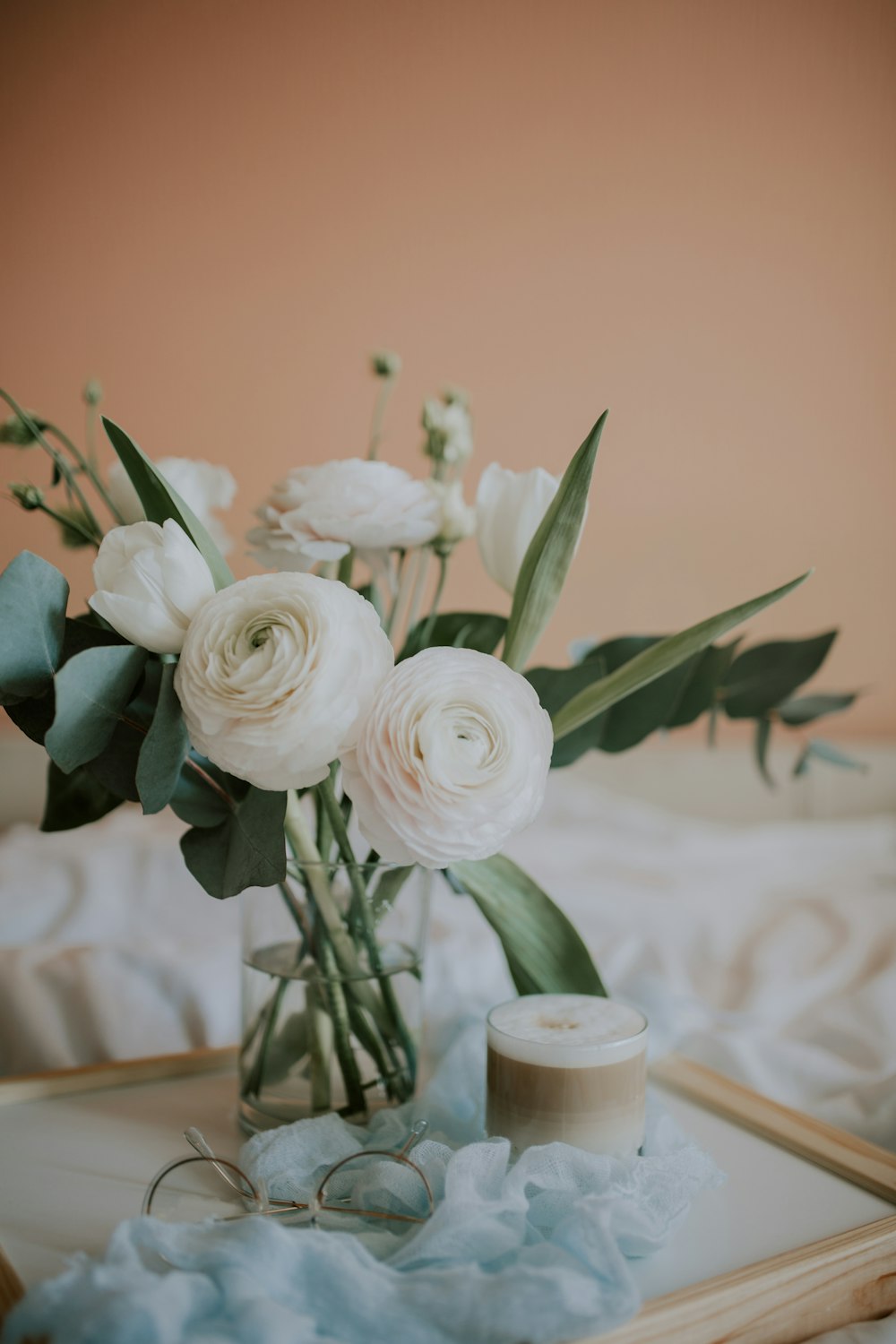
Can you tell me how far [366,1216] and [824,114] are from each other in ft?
6.20

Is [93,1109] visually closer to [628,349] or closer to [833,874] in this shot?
[833,874]

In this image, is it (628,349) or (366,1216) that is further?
(628,349)

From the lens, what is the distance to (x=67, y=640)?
517 mm

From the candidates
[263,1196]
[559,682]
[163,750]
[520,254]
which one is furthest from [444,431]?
[520,254]

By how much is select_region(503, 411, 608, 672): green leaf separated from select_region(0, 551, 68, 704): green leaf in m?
0.22

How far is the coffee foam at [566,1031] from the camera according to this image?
498mm

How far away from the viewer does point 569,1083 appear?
50 centimetres

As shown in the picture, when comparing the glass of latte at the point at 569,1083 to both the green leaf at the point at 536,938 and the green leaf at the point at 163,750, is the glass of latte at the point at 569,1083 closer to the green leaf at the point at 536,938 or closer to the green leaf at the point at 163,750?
the green leaf at the point at 536,938

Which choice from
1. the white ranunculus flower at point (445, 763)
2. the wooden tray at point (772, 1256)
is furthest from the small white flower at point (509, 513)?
the wooden tray at point (772, 1256)

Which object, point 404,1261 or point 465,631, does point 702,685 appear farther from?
point 404,1261

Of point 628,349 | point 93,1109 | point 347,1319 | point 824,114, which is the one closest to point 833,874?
point 628,349

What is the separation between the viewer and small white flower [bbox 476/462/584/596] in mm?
547

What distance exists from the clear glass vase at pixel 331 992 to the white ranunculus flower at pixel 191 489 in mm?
203

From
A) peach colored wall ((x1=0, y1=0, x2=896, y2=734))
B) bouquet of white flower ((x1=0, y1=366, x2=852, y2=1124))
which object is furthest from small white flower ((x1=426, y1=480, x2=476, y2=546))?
peach colored wall ((x1=0, y1=0, x2=896, y2=734))
